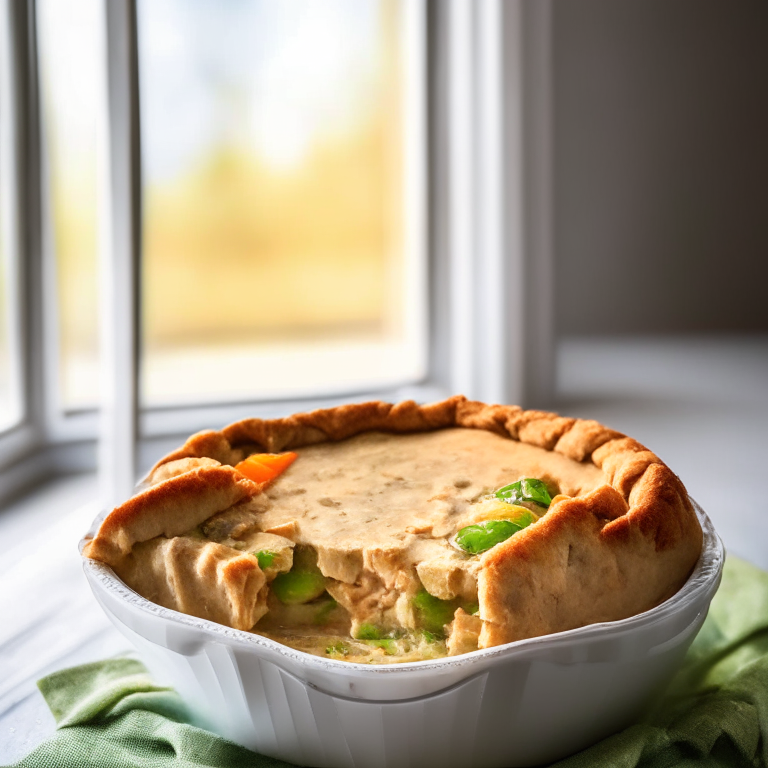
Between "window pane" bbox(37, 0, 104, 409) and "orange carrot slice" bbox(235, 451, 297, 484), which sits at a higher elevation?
"window pane" bbox(37, 0, 104, 409)

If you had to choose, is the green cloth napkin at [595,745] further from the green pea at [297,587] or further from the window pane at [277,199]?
the window pane at [277,199]

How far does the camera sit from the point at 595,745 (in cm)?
91

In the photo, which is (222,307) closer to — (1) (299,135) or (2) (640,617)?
(1) (299,135)

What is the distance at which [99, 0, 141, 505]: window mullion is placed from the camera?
6.37 ft

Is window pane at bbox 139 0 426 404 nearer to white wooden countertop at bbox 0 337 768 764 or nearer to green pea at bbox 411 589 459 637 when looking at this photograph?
white wooden countertop at bbox 0 337 768 764

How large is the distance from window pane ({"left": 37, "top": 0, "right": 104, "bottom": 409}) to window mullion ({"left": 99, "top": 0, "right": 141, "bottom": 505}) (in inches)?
2.5

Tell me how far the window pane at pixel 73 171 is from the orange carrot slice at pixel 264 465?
117cm

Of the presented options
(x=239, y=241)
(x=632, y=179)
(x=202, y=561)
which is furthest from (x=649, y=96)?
(x=202, y=561)

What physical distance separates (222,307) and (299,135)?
1.97 feet

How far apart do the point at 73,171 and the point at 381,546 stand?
5.38 ft

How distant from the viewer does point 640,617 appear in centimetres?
83

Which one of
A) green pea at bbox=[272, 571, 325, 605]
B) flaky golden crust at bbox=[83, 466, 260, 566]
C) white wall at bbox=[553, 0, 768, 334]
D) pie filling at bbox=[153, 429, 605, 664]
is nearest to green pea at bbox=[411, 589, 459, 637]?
pie filling at bbox=[153, 429, 605, 664]

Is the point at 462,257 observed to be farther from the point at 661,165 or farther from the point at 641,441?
the point at 641,441

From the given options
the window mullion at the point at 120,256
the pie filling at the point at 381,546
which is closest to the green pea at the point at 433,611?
the pie filling at the point at 381,546
